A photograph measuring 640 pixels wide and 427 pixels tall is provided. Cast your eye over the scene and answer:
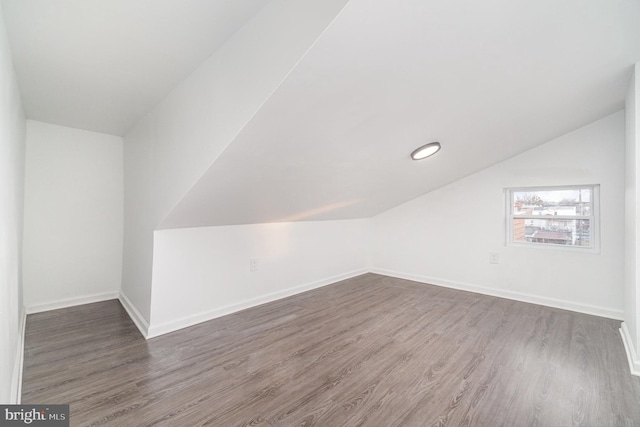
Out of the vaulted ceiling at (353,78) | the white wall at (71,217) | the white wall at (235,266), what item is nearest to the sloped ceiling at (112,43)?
the vaulted ceiling at (353,78)

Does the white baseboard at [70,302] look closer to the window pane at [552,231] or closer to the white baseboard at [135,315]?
the white baseboard at [135,315]

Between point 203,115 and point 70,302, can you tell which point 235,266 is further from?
point 70,302

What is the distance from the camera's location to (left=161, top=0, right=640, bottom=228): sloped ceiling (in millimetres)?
1336

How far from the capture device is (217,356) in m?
2.23

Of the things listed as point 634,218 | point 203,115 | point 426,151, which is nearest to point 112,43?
point 203,115

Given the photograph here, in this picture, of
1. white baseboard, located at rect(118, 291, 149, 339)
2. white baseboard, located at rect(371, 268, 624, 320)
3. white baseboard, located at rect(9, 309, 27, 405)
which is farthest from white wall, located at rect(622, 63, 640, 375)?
white baseboard, located at rect(9, 309, 27, 405)

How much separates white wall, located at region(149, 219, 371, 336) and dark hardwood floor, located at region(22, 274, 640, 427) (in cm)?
24

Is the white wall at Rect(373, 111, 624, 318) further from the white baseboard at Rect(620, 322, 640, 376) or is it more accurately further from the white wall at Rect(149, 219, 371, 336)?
the white wall at Rect(149, 219, 371, 336)

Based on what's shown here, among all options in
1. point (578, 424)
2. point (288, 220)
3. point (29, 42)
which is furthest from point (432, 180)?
point (29, 42)

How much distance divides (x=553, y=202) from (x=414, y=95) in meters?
2.79

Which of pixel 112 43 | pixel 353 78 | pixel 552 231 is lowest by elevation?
pixel 552 231

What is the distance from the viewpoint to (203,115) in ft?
6.49

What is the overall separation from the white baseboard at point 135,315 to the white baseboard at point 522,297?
3.50m

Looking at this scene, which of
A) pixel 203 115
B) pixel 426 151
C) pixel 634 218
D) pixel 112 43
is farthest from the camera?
pixel 426 151
